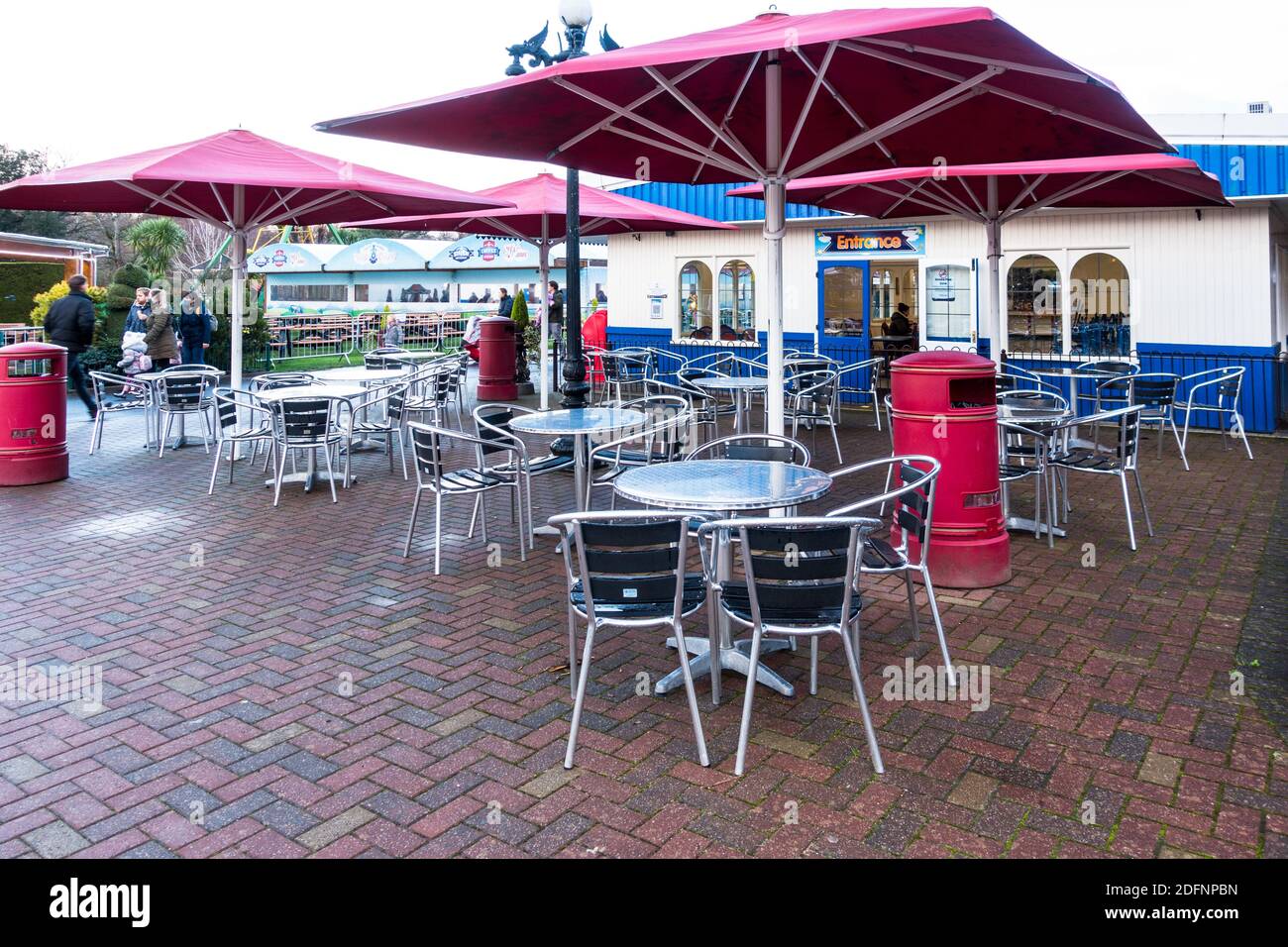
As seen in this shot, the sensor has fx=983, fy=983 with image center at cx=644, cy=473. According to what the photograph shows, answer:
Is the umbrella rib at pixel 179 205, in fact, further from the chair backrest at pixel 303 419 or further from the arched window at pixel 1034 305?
the arched window at pixel 1034 305

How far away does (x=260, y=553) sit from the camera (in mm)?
6434

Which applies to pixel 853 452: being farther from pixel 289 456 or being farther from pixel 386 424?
pixel 289 456

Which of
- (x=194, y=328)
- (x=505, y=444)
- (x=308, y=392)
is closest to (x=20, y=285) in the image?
(x=194, y=328)

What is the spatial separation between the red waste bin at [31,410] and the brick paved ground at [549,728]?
2.77 metres

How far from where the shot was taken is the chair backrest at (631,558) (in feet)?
11.4

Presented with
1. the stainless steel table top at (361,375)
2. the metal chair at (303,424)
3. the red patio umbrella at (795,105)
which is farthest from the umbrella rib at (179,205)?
the red patio umbrella at (795,105)

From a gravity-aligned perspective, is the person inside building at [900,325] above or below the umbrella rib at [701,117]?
below

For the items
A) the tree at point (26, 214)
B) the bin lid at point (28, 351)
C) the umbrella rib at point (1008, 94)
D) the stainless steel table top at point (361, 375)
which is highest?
the tree at point (26, 214)

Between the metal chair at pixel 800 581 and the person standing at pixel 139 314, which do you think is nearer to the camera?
the metal chair at pixel 800 581

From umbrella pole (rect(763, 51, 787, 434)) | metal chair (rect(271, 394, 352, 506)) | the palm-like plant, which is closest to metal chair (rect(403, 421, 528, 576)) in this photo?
metal chair (rect(271, 394, 352, 506))

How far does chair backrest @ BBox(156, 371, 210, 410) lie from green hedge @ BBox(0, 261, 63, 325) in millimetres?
16587

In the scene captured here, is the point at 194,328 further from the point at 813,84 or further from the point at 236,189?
the point at 813,84
